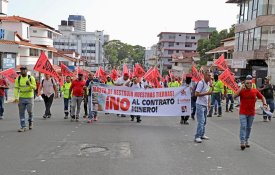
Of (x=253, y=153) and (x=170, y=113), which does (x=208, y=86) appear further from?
(x=170, y=113)

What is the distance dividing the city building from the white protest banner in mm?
91999

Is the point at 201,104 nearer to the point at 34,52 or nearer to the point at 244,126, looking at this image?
the point at 244,126

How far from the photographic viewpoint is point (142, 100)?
13.2m

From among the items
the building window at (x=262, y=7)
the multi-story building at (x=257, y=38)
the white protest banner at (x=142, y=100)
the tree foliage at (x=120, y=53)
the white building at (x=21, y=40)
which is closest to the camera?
the white protest banner at (x=142, y=100)

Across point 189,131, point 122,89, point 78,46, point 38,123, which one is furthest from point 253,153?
point 78,46

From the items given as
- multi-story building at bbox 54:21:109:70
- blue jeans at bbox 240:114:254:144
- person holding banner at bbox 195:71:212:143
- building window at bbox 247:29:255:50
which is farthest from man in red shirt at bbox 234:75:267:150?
multi-story building at bbox 54:21:109:70

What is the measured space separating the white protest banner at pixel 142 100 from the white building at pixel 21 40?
77.0ft

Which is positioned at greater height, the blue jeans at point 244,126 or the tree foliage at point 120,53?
the tree foliage at point 120,53

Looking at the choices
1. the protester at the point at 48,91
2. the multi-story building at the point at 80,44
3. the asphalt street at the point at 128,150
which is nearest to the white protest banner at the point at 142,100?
the asphalt street at the point at 128,150

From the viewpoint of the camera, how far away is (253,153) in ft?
27.5

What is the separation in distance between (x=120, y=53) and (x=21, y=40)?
103m

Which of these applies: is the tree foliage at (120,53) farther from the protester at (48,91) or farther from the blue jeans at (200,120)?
the blue jeans at (200,120)

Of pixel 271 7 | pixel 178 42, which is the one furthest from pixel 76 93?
pixel 178 42

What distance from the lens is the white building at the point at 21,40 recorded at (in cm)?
3814
